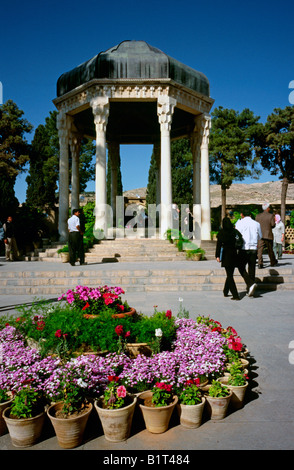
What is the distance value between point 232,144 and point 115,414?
96.2 feet

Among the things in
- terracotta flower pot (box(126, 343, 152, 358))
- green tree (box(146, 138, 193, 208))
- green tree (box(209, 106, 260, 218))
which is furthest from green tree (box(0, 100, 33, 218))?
terracotta flower pot (box(126, 343, 152, 358))

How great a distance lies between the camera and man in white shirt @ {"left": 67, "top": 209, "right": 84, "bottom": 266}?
10.9m

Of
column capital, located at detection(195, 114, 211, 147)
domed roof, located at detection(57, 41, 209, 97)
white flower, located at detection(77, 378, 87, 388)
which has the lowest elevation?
white flower, located at detection(77, 378, 87, 388)

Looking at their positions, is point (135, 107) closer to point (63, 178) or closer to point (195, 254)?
point (63, 178)

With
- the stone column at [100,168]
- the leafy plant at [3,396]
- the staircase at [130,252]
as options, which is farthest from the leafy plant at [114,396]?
the stone column at [100,168]

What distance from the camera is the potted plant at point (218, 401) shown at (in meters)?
2.62

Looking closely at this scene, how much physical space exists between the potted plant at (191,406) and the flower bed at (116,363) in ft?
0.25

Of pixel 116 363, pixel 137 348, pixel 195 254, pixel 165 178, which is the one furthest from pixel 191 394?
pixel 165 178

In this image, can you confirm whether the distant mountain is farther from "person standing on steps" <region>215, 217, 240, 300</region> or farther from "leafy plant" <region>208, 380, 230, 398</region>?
"leafy plant" <region>208, 380, 230, 398</region>

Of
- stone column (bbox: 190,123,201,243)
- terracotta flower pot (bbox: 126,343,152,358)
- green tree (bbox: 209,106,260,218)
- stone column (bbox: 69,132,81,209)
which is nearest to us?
terracotta flower pot (bbox: 126,343,152,358)

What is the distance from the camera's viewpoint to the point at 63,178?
1705 cm

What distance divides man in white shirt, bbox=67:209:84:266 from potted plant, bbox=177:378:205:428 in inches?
347

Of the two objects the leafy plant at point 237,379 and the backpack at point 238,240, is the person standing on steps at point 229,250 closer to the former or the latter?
the backpack at point 238,240
